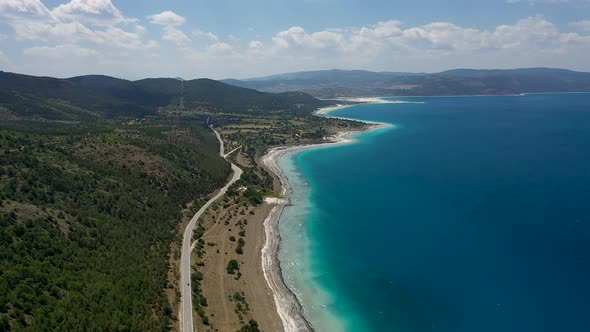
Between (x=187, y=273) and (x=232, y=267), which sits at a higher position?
(x=187, y=273)

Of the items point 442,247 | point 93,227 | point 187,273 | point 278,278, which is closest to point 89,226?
point 93,227

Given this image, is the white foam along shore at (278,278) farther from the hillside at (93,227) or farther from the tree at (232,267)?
the hillside at (93,227)

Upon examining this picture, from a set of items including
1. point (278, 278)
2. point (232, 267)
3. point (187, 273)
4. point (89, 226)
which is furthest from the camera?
point (232, 267)

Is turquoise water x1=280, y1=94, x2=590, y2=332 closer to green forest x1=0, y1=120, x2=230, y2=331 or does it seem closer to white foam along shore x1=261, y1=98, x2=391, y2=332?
white foam along shore x1=261, y1=98, x2=391, y2=332

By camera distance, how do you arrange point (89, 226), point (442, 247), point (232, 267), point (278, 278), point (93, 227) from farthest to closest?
point (442, 247) → point (232, 267) → point (93, 227) → point (89, 226) → point (278, 278)

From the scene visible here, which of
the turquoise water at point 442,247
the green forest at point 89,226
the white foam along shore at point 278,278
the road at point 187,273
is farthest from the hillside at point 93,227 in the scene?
the turquoise water at point 442,247

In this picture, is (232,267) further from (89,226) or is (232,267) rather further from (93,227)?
(89,226)

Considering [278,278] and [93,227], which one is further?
[93,227]

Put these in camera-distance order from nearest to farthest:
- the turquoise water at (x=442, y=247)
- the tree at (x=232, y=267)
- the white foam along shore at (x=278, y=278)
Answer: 1. the white foam along shore at (x=278, y=278)
2. the turquoise water at (x=442, y=247)
3. the tree at (x=232, y=267)

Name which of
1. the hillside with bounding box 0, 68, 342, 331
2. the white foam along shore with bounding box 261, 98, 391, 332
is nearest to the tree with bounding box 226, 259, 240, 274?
the white foam along shore with bounding box 261, 98, 391, 332
